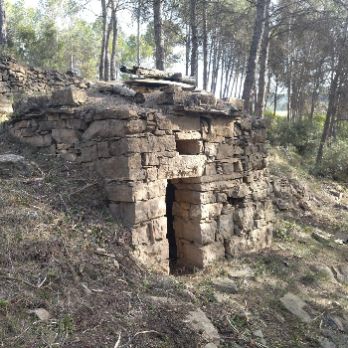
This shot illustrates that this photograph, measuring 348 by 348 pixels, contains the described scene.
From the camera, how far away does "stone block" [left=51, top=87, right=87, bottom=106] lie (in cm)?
575

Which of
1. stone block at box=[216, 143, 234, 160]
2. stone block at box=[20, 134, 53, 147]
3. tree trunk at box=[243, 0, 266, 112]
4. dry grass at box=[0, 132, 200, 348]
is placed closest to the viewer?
dry grass at box=[0, 132, 200, 348]

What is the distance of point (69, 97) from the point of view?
19.0ft

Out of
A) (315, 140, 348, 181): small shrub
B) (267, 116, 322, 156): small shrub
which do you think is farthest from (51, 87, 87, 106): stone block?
(267, 116, 322, 156): small shrub

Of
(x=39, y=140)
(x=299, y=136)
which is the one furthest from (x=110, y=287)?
(x=299, y=136)

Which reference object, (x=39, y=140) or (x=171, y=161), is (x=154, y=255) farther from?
(x=39, y=140)

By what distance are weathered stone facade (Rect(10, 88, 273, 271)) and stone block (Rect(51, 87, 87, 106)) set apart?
0.02 meters

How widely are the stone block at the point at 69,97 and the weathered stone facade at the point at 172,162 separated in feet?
0.06

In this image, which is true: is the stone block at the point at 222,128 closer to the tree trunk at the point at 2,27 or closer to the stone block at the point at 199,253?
the stone block at the point at 199,253

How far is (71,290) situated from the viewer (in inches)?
150

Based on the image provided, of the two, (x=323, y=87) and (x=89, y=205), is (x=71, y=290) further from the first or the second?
(x=323, y=87)

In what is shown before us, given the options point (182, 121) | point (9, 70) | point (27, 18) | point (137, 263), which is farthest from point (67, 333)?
point (27, 18)

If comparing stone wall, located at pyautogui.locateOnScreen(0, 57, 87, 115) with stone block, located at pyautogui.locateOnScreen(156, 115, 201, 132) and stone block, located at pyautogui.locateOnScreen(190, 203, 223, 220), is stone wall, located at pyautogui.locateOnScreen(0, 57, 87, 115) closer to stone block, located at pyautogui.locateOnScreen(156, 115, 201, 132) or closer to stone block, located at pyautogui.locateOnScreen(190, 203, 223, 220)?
stone block, located at pyautogui.locateOnScreen(156, 115, 201, 132)

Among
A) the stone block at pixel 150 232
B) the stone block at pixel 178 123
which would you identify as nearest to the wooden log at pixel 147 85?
the stone block at pixel 178 123

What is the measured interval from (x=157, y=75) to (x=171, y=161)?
8.21 ft
